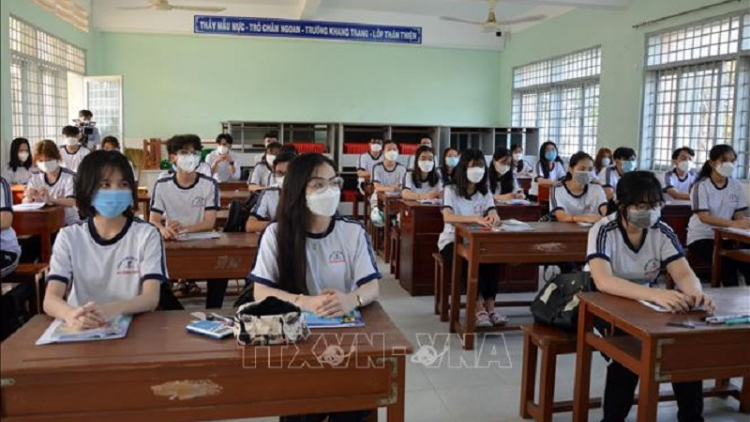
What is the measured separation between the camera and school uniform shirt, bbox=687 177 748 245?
201 inches

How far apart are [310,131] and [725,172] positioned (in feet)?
23.3

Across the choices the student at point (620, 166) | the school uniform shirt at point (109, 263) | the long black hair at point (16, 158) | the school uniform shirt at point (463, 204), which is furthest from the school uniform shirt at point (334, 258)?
the student at point (620, 166)

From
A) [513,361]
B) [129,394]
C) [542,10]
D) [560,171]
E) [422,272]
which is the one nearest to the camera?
A: [129,394]

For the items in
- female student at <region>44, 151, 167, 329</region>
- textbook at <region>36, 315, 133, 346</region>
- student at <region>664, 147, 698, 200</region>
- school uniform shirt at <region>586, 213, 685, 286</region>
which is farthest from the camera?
student at <region>664, 147, 698, 200</region>

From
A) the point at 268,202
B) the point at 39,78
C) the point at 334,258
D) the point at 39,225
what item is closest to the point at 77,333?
the point at 334,258

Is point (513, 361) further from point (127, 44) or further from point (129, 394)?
point (127, 44)

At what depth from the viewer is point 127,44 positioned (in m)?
11.0

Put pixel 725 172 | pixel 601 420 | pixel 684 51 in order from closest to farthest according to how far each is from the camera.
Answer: pixel 601 420, pixel 725 172, pixel 684 51

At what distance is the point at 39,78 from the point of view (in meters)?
8.53

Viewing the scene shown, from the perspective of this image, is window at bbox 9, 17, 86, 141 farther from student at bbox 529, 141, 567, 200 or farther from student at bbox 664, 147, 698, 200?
student at bbox 664, 147, 698, 200

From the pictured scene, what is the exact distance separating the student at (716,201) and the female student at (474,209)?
1858mm

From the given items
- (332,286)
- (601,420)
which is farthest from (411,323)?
(332,286)

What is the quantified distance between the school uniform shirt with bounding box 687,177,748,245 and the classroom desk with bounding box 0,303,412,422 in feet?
13.5

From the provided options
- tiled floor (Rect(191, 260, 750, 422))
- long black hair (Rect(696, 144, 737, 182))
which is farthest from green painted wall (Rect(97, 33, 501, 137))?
tiled floor (Rect(191, 260, 750, 422))
